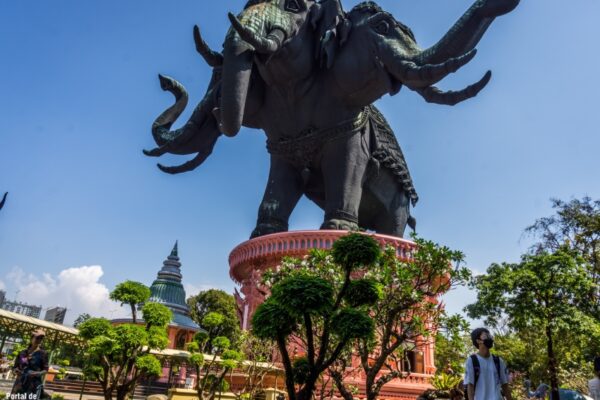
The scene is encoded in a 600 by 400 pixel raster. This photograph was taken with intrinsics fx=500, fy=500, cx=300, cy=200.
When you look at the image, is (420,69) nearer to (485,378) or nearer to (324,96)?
(324,96)

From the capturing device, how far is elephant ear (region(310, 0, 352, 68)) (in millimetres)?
12352

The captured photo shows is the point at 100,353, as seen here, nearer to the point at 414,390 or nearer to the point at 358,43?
the point at 414,390

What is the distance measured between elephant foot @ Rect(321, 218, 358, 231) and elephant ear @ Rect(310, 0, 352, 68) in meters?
3.84

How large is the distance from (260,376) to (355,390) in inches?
127

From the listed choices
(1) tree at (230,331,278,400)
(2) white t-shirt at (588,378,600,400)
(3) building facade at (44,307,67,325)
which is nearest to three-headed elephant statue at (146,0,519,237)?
(1) tree at (230,331,278,400)

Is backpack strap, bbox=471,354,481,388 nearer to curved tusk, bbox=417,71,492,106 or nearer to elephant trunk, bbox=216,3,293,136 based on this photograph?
curved tusk, bbox=417,71,492,106

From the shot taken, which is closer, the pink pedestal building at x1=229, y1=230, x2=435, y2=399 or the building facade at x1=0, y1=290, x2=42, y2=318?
the pink pedestal building at x1=229, y1=230, x2=435, y2=399

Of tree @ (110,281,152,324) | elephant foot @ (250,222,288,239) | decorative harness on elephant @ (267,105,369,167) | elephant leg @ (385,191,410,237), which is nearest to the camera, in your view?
tree @ (110,281,152,324)

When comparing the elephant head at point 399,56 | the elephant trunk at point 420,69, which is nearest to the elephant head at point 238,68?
the elephant head at point 399,56

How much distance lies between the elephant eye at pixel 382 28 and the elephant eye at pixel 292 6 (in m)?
2.02

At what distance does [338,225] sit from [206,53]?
5.53 m

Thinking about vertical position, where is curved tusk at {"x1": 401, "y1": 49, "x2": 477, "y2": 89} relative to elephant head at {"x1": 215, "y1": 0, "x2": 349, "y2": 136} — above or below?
below

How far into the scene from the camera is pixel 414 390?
1041 cm

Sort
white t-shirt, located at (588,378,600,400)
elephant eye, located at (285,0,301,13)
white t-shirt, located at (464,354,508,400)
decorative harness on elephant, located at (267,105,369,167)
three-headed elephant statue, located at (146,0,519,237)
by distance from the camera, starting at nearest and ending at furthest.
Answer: white t-shirt, located at (464,354,508,400) → white t-shirt, located at (588,378,600,400) → three-headed elephant statue, located at (146,0,519,237) → elephant eye, located at (285,0,301,13) → decorative harness on elephant, located at (267,105,369,167)
